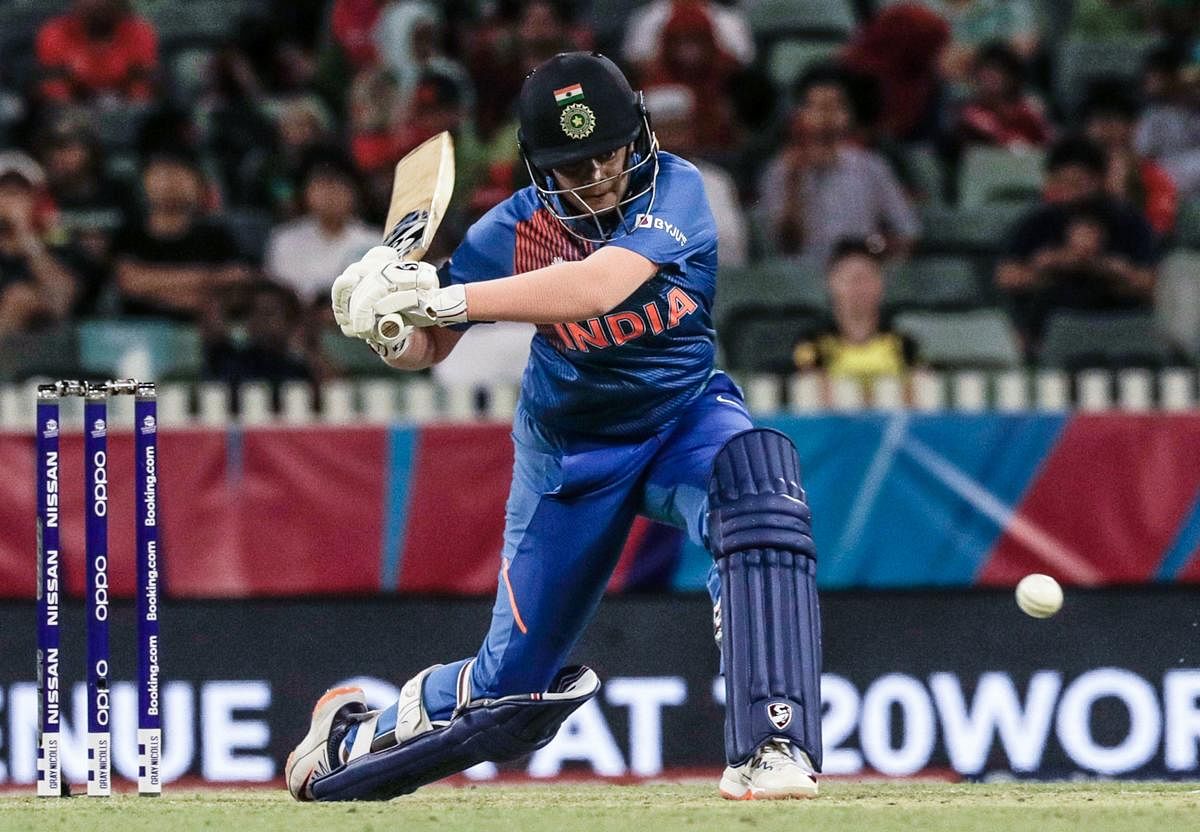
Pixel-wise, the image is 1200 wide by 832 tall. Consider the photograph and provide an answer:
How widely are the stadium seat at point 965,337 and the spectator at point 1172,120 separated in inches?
86.6

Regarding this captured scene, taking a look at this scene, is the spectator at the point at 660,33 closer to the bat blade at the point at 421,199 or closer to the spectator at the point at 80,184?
the spectator at the point at 80,184

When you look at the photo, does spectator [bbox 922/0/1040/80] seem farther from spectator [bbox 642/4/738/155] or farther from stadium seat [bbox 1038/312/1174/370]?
stadium seat [bbox 1038/312/1174/370]

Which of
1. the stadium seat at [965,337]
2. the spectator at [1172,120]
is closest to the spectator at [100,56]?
the stadium seat at [965,337]

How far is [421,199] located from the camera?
204 inches

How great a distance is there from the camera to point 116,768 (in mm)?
7449

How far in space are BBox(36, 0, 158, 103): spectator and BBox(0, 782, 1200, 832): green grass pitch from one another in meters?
7.01

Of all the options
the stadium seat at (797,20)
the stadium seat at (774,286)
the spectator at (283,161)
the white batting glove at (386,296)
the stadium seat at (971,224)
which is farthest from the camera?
the stadium seat at (797,20)

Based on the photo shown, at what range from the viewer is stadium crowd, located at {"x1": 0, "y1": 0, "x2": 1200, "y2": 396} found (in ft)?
30.6

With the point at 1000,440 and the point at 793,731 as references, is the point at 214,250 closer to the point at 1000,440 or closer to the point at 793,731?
the point at 1000,440

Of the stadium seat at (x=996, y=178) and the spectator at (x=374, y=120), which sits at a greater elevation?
the spectator at (x=374, y=120)

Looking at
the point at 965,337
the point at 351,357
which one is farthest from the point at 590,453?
the point at 965,337

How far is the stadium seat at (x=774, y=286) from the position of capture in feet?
31.6

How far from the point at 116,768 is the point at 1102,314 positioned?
470 centimetres

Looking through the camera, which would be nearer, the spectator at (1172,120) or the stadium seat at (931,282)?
the stadium seat at (931,282)
